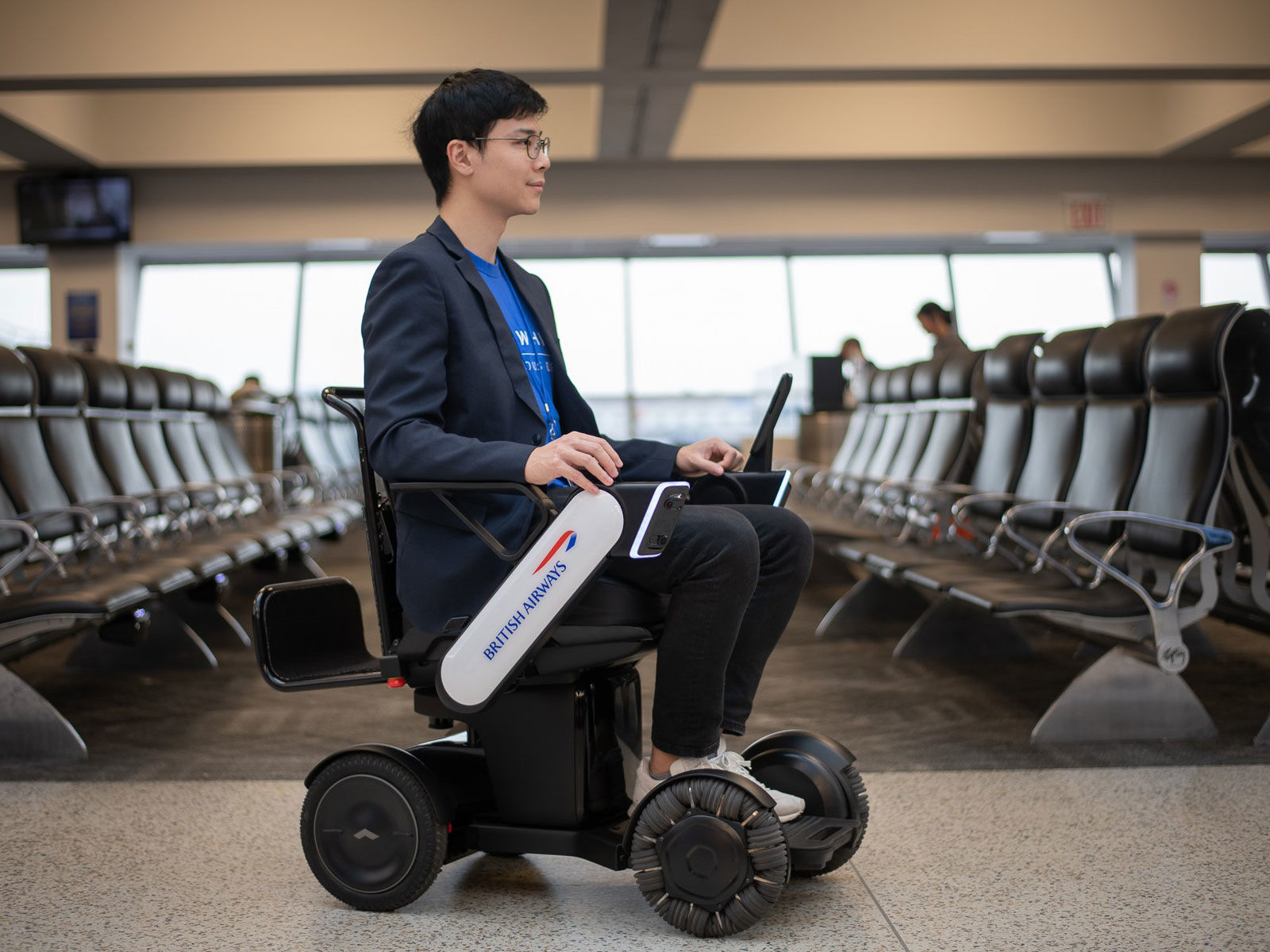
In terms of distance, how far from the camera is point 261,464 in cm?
712

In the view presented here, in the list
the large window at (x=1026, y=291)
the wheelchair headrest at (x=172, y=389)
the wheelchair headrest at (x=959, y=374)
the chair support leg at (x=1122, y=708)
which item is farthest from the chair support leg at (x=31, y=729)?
the large window at (x=1026, y=291)

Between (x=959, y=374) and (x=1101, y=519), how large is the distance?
2251 mm

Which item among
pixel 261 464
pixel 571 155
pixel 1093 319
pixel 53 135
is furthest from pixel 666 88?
pixel 1093 319

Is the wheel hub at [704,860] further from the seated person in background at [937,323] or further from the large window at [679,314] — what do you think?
the large window at [679,314]

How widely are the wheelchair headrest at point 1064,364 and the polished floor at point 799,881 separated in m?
0.99

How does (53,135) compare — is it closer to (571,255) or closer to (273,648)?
(571,255)

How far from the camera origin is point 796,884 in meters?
1.92

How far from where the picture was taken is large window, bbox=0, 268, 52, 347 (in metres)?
13.3

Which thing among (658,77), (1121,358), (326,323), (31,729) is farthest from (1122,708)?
(326,323)

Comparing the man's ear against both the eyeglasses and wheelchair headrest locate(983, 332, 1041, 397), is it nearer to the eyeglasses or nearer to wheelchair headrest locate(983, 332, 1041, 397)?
the eyeglasses

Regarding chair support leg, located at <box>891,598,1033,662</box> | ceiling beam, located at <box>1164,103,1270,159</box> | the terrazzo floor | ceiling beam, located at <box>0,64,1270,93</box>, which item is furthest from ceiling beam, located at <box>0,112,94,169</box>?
ceiling beam, located at <box>1164,103,1270,159</box>

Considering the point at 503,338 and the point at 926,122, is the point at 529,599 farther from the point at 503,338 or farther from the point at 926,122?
the point at 926,122

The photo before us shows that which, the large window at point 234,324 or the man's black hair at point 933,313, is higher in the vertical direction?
the large window at point 234,324

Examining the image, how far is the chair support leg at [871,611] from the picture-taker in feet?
15.6
